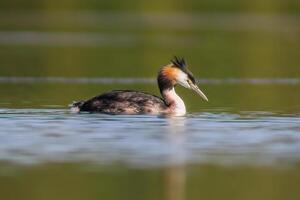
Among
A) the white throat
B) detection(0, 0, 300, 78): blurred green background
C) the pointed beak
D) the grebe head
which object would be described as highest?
detection(0, 0, 300, 78): blurred green background

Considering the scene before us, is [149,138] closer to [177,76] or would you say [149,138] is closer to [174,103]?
[174,103]

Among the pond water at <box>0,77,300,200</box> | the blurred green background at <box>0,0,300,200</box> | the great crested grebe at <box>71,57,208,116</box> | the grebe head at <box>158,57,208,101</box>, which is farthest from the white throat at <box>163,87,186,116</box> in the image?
the blurred green background at <box>0,0,300,200</box>

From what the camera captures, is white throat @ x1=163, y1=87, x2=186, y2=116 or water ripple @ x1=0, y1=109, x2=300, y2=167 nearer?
water ripple @ x1=0, y1=109, x2=300, y2=167

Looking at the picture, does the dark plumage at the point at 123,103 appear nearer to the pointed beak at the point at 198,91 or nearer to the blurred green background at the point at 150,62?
the pointed beak at the point at 198,91

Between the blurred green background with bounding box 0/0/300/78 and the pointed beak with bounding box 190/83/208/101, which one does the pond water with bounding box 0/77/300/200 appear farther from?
the blurred green background with bounding box 0/0/300/78

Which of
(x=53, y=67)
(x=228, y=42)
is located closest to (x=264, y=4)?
(x=228, y=42)

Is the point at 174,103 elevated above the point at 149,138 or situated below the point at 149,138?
above

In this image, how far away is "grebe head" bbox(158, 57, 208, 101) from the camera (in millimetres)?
22141

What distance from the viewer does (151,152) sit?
641 inches

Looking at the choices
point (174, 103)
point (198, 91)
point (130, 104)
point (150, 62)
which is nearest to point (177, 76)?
point (198, 91)

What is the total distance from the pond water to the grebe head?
1.59 feet

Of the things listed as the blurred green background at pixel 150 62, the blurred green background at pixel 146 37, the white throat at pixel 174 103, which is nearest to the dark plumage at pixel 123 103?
the white throat at pixel 174 103

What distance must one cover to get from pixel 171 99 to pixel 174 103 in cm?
25

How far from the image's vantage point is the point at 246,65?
34406 millimetres
